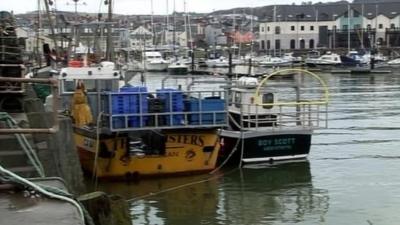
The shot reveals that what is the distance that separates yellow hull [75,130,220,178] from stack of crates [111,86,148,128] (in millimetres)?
621

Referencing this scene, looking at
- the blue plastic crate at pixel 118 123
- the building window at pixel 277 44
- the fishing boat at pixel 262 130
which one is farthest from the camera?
the building window at pixel 277 44

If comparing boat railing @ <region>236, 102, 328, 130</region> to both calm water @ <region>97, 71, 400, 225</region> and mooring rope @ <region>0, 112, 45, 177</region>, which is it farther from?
mooring rope @ <region>0, 112, 45, 177</region>

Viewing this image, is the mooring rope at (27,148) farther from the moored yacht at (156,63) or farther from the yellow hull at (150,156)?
the moored yacht at (156,63)

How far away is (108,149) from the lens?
16859 millimetres

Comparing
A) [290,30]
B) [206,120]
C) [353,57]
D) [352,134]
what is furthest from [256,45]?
[206,120]

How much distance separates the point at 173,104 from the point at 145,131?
3.27 ft

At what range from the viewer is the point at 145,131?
17156mm

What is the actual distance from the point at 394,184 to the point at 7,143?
10.5 metres

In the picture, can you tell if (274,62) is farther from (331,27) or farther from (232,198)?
(232,198)

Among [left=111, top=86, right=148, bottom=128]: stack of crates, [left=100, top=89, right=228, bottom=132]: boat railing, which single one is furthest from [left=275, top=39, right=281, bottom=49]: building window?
[left=111, top=86, right=148, bottom=128]: stack of crates

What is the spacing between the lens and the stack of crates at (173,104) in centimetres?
1684

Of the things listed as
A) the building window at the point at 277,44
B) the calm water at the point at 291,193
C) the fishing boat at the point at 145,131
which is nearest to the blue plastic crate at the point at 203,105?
the fishing boat at the point at 145,131

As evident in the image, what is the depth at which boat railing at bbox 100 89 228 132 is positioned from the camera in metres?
16.4

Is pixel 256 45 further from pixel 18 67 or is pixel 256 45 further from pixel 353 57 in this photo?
pixel 18 67
